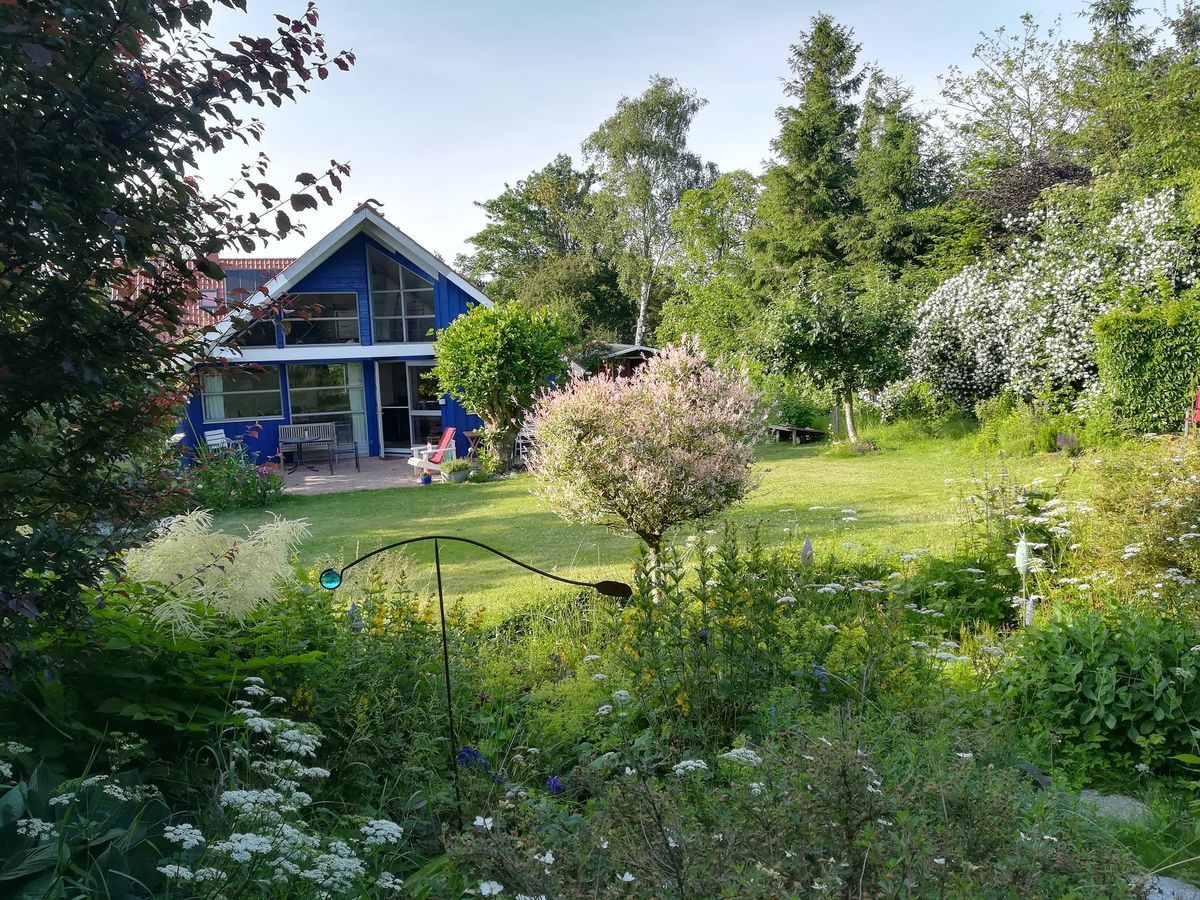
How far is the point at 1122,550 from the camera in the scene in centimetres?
511

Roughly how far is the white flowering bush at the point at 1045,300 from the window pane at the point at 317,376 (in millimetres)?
13179

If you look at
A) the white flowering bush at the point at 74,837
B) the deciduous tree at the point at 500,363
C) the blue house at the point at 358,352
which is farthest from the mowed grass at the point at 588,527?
the blue house at the point at 358,352

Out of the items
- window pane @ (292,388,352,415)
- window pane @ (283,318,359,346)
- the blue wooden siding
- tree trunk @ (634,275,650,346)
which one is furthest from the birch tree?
window pane @ (292,388,352,415)

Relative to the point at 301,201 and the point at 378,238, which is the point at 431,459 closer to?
the point at 378,238

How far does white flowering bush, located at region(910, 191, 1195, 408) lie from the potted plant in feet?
31.9

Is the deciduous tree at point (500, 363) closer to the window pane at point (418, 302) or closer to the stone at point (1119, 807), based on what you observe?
the window pane at point (418, 302)

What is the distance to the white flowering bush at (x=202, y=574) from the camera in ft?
9.77

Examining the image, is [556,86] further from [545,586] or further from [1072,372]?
[1072,372]

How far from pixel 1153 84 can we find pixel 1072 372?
25.0ft

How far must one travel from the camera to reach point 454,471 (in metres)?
14.5

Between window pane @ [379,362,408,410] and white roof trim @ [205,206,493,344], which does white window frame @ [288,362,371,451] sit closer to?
window pane @ [379,362,408,410]

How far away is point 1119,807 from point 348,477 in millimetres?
14392

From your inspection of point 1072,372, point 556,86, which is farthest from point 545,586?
point 1072,372

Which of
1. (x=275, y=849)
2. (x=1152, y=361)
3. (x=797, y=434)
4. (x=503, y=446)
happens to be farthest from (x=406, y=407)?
(x=275, y=849)
